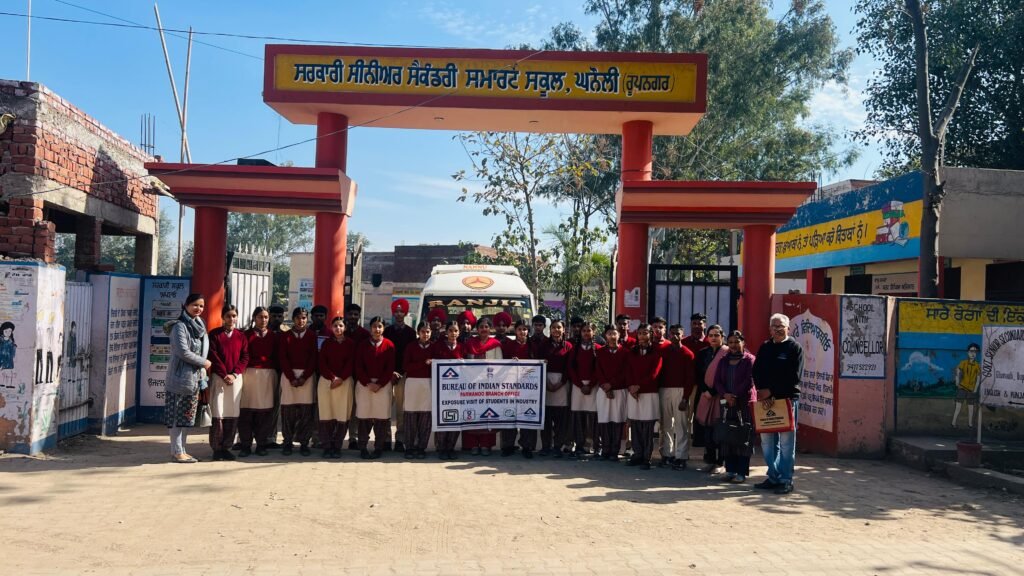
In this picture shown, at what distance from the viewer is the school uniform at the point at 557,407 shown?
9508mm

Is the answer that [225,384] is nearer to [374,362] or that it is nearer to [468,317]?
[374,362]

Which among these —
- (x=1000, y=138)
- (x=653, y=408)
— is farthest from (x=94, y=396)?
(x=1000, y=138)

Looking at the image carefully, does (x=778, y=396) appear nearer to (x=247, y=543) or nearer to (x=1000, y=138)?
(x=247, y=543)

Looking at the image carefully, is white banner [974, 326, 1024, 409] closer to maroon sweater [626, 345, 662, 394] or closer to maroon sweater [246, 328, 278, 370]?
maroon sweater [626, 345, 662, 394]

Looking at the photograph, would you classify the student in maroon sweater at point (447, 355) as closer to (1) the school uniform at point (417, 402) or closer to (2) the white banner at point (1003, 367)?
(1) the school uniform at point (417, 402)

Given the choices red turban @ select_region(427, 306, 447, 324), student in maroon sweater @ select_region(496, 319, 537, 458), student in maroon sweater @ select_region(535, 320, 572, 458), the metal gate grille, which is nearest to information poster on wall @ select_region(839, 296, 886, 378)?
student in maroon sweater @ select_region(535, 320, 572, 458)

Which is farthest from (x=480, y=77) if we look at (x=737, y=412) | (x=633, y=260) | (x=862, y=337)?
(x=862, y=337)

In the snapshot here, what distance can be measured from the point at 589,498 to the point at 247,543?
3188mm

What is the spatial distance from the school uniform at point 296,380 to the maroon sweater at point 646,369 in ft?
12.7

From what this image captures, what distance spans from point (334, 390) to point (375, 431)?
0.70m

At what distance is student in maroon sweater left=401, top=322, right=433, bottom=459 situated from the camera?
30.1ft

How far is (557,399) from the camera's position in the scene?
952 cm

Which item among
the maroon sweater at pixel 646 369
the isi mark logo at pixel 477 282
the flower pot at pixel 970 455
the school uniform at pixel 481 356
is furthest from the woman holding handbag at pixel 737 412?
the isi mark logo at pixel 477 282

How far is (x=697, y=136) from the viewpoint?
29.1 m
